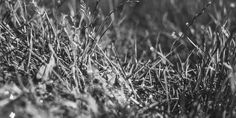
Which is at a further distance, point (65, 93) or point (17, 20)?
point (17, 20)

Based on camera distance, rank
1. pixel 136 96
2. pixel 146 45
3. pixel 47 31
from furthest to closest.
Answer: pixel 146 45 → pixel 47 31 → pixel 136 96

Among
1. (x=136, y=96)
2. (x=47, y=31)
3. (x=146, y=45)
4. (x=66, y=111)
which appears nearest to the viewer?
(x=66, y=111)

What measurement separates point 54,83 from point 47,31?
0.72ft

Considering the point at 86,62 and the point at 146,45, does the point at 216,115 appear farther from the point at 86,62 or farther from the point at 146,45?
the point at 146,45

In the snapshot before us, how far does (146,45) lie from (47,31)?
58cm

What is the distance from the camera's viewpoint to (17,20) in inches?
38.3

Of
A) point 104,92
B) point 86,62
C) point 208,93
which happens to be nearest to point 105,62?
point 86,62

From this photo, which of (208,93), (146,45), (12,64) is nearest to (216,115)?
(208,93)

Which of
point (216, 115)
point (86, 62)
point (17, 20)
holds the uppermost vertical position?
point (17, 20)

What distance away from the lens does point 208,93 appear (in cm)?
82

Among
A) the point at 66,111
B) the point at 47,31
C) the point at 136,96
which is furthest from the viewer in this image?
the point at 47,31

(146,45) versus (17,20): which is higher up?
(17,20)

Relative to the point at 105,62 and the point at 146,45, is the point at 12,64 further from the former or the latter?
the point at 146,45

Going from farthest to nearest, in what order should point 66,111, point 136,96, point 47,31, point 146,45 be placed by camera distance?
point 146,45 < point 47,31 < point 136,96 < point 66,111
